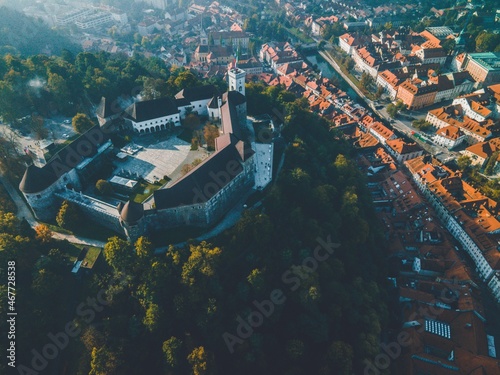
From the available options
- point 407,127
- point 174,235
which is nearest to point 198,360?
point 174,235

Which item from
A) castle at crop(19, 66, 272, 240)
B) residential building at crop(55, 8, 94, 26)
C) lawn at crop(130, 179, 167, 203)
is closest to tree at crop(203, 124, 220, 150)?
castle at crop(19, 66, 272, 240)

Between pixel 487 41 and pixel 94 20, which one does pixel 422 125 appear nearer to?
pixel 487 41

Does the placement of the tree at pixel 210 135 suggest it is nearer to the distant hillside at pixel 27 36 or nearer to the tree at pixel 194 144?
the tree at pixel 194 144

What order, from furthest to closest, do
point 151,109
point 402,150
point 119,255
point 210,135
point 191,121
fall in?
point 402,150 < point 191,121 < point 151,109 < point 210,135 < point 119,255

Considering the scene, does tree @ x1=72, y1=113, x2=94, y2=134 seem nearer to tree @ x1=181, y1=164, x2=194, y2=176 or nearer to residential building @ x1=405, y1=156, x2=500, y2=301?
tree @ x1=181, y1=164, x2=194, y2=176

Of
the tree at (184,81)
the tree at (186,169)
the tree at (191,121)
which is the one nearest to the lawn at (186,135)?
the tree at (191,121)

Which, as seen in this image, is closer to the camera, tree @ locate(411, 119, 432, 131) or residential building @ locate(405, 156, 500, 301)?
residential building @ locate(405, 156, 500, 301)
